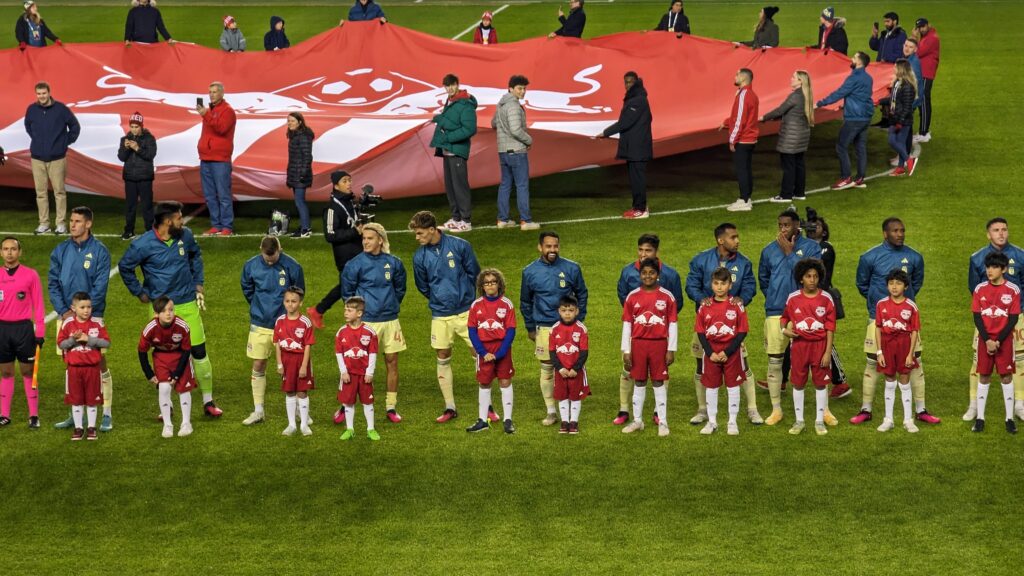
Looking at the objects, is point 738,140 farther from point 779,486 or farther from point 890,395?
point 779,486

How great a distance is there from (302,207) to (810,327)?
865 cm

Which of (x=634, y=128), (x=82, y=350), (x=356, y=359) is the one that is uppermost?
(x=634, y=128)

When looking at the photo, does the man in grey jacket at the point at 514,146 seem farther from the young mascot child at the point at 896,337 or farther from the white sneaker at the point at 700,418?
the young mascot child at the point at 896,337

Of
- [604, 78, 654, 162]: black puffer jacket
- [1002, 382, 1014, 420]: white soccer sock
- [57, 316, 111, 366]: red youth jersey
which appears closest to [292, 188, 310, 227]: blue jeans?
[604, 78, 654, 162]: black puffer jacket

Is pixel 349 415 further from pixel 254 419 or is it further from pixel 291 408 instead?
pixel 254 419

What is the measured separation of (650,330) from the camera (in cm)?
1224

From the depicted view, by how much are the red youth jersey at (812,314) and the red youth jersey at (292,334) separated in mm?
4416

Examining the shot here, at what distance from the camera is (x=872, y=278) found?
42.2 ft

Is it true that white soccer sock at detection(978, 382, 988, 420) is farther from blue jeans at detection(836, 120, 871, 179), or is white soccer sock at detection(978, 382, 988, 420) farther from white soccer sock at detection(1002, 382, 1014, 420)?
blue jeans at detection(836, 120, 871, 179)

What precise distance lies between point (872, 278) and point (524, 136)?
6654 mm

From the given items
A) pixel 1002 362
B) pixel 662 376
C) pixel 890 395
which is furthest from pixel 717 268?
pixel 1002 362

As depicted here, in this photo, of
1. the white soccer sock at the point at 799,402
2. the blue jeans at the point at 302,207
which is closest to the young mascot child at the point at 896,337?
the white soccer sock at the point at 799,402

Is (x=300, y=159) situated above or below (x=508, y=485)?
above

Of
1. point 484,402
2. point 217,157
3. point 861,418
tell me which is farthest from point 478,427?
point 217,157
